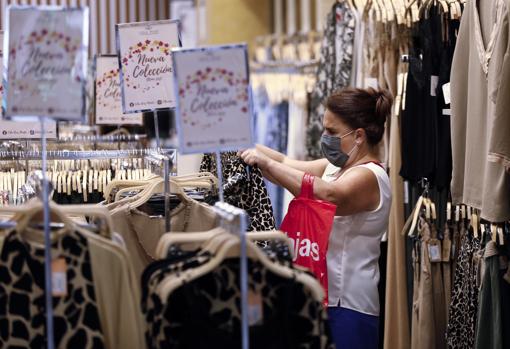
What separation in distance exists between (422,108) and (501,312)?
1.12 meters

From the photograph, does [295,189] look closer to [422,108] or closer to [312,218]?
[312,218]

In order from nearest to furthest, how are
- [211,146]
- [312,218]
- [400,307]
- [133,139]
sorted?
1. [211,146]
2. [312,218]
3. [400,307]
4. [133,139]

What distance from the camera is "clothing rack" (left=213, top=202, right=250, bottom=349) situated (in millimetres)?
2322

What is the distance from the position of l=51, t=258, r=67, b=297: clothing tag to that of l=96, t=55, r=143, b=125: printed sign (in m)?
2.22

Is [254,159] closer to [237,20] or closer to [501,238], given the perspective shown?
[501,238]

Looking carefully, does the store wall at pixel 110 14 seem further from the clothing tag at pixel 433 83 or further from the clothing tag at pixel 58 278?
the clothing tag at pixel 58 278

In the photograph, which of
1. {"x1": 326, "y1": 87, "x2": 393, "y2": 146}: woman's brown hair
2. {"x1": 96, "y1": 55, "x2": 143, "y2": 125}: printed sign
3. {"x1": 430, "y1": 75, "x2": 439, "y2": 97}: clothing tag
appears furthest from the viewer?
{"x1": 96, "y1": 55, "x2": 143, "y2": 125}: printed sign

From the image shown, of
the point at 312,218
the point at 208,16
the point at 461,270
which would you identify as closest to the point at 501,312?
the point at 461,270

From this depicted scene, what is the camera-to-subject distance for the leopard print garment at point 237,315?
2350 millimetres

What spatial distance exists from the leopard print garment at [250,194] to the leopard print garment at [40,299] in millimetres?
1181

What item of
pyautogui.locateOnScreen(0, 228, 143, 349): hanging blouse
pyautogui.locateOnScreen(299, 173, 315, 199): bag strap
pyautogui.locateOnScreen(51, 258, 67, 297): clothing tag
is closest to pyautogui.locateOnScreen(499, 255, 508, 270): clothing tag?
pyautogui.locateOnScreen(299, 173, 315, 199): bag strap

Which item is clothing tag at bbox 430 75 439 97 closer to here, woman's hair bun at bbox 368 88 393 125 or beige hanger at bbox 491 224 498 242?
woman's hair bun at bbox 368 88 393 125

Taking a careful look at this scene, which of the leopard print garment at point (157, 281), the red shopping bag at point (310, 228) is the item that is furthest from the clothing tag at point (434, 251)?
the leopard print garment at point (157, 281)

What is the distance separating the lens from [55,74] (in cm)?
239
